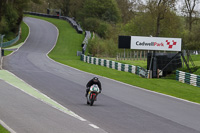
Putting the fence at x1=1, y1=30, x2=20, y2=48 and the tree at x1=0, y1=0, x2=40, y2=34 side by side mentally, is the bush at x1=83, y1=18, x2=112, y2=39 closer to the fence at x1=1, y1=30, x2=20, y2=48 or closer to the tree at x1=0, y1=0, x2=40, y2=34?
the tree at x1=0, y1=0, x2=40, y2=34

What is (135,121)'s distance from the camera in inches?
527

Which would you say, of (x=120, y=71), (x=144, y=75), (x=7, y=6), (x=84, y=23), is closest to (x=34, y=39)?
(x=7, y=6)

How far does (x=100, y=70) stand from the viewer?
37094mm

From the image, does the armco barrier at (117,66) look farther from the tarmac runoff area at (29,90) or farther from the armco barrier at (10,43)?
the armco barrier at (10,43)

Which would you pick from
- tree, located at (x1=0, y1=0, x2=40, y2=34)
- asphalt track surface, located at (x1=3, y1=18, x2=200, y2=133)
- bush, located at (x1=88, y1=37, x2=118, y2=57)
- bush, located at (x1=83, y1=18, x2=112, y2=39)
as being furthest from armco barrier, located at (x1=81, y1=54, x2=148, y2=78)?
bush, located at (x1=83, y1=18, x2=112, y2=39)

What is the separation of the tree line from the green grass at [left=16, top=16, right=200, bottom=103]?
4766 mm

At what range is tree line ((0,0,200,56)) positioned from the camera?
61.8 meters

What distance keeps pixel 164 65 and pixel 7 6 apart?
107 ft

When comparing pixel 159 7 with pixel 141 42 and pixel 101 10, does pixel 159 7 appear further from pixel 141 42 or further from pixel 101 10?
pixel 141 42

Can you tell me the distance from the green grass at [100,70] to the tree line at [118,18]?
477 centimetres

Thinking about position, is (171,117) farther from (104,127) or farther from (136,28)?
(136,28)

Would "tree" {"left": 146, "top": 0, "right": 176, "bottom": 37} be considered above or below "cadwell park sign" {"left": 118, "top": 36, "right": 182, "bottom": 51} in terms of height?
above

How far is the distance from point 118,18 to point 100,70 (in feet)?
186

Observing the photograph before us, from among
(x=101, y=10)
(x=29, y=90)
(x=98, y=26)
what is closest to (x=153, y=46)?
(x=29, y=90)
